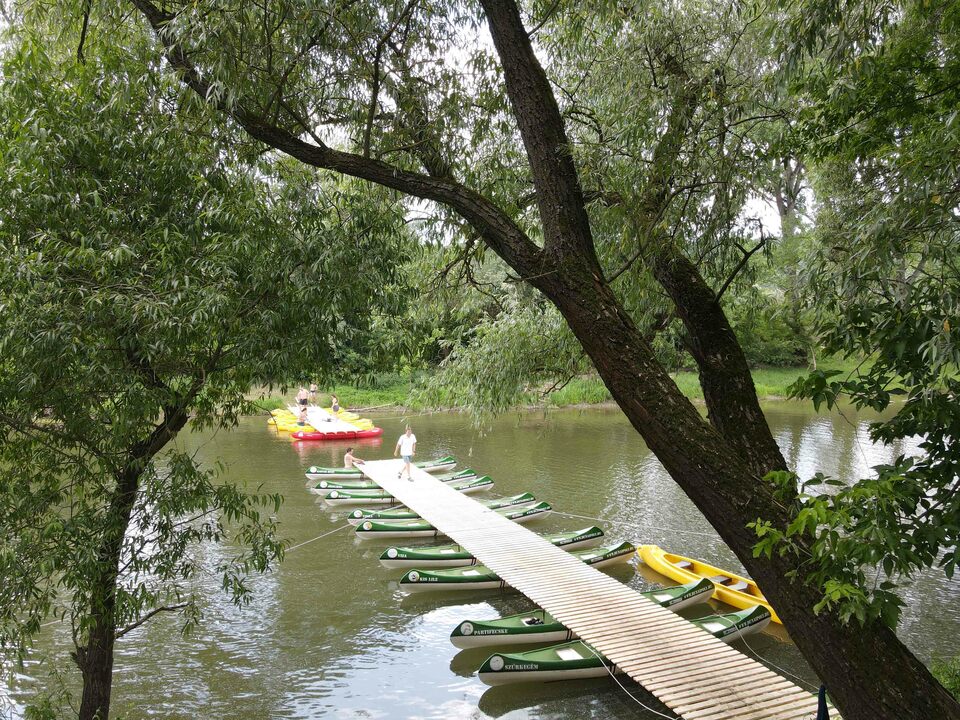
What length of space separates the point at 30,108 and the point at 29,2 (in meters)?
1.63

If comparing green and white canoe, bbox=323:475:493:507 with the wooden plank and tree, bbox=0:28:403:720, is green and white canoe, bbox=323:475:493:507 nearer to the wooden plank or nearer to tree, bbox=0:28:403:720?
the wooden plank

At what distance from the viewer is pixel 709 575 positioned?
9.73 meters

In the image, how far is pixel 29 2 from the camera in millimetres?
5680

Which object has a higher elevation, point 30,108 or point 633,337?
point 30,108

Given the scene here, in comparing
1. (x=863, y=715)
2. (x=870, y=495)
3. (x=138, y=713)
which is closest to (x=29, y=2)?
(x=138, y=713)

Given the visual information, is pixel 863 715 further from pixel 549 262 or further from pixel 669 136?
pixel 669 136

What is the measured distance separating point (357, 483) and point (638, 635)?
8.38 meters

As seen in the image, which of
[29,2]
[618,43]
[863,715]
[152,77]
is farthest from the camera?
[618,43]

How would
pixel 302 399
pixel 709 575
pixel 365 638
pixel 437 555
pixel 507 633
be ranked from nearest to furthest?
1. pixel 507 633
2. pixel 365 638
3. pixel 709 575
4. pixel 437 555
5. pixel 302 399

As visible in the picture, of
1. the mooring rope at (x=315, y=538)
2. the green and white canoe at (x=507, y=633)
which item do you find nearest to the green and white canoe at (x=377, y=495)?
the mooring rope at (x=315, y=538)

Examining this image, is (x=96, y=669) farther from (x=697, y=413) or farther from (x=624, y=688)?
(x=624, y=688)

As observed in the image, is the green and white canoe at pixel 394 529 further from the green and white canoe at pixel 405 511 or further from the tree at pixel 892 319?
the tree at pixel 892 319

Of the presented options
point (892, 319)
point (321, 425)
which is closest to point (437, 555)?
point (892, 319)

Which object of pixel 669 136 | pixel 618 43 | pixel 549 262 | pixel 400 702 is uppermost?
pixel 618 43
